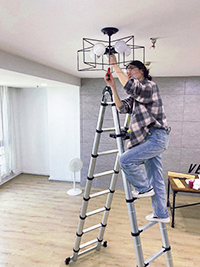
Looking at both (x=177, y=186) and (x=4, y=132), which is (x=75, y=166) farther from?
(x=177, y=186)

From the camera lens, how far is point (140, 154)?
1635mm

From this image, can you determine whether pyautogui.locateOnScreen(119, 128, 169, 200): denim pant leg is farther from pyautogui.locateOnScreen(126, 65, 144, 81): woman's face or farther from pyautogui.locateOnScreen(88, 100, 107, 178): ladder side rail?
pyautogui.locateOnScreen(88, 100, 107, 178): ladder side rail

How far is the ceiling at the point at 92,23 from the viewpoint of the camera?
1.22m

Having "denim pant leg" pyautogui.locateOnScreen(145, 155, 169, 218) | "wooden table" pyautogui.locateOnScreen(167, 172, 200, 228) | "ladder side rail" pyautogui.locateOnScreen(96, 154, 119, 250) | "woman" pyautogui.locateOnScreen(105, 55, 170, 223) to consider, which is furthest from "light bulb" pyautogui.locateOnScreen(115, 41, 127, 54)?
"wooden table" pyautogui.locateOnScreen(167, 172, 200, 228)

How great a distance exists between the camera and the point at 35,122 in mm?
5973

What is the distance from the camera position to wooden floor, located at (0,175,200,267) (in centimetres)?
296

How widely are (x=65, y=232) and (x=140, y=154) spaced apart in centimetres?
254

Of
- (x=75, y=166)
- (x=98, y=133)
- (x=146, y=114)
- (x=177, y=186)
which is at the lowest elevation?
(x=177, y=186)

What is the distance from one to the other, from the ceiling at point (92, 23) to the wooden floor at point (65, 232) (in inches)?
105

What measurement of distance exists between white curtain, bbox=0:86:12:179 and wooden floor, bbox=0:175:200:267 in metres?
0.72

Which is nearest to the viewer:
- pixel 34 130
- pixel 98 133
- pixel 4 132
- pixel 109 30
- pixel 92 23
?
pixel 92 23

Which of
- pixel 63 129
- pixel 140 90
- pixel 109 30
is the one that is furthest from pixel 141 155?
pixel 63 129

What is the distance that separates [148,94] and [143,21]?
1.60 ft

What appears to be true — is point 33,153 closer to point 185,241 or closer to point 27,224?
point 27,224
